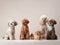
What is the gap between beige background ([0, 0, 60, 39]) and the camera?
4.55ft

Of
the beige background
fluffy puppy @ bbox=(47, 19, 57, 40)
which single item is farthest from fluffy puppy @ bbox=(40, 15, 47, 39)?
the beige background

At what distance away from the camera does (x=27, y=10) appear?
141cm

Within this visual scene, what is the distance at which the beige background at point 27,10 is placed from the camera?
1.39 metres

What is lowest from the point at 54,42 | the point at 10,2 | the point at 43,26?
the point at 54,42

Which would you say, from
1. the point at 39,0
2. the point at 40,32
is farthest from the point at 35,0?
the point at 40,32

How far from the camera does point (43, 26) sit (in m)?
1.16

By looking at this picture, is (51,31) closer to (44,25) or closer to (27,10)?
(44,25)

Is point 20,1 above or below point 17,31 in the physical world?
above

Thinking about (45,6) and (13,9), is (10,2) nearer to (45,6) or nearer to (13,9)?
(13,9)

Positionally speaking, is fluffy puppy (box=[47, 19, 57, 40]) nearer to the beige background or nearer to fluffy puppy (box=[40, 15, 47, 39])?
fluffy puppy (box=[40, 15, 47, 39])

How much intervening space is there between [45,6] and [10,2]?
1.09 ft

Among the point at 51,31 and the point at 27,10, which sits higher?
the point at 27,10

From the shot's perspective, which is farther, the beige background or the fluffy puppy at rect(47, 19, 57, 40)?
the beige background

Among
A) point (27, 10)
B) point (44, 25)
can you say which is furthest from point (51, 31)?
point (27, 10)
